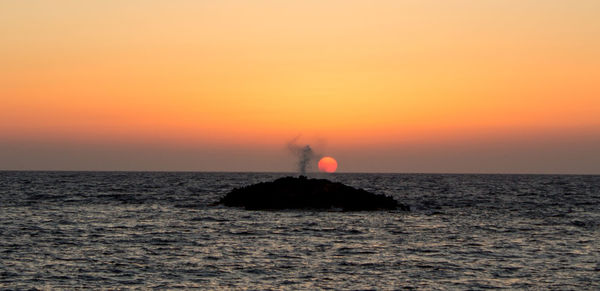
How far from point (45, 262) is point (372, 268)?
14.4 meters

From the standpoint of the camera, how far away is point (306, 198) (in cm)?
5809

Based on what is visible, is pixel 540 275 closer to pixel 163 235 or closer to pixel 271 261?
pixel 271 261

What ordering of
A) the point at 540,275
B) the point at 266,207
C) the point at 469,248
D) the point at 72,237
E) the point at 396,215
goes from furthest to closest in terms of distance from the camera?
the point at 266,207 < the point at 396,215 < the point at 72,237 < the point at 469,248 < the point at 540,275

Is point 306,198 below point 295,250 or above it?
above

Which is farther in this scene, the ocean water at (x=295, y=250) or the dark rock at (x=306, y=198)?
the dark rock at (x=306, y=198)

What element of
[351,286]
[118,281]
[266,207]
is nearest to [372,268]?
[351,286]

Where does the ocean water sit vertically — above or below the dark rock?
below

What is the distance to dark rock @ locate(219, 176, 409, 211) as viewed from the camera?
5744 centimetres

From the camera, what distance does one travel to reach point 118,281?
23.6 meters

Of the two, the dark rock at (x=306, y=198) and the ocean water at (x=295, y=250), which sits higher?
the dark rock at (x=306, y=198)

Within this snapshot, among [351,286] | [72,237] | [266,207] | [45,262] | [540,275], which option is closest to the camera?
[351,286]

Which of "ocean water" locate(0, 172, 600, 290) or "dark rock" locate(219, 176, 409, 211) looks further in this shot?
"dark rock" locate(219, 176, 409, 211)

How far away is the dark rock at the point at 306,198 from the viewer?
188ft

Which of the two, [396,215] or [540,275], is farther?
[396,215]
